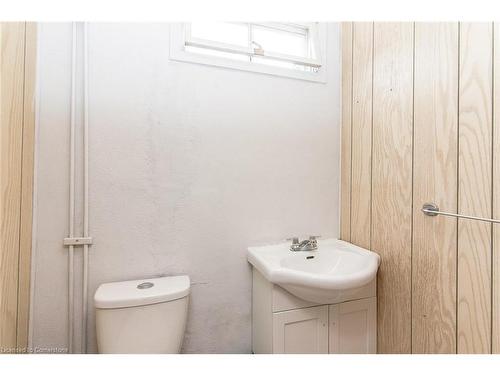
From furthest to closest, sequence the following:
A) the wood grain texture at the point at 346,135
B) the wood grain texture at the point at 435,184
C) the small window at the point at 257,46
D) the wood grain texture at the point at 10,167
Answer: the wood grain texture at the point at 346,135 → the small window at the point at 257,46 → the wood grain texture at the point at 435,184 → the wood grain texture at the point at 10,167

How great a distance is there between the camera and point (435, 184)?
38.5 inches

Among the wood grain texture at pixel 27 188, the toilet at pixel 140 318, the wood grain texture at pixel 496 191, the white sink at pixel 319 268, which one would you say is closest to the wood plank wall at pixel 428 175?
the wood grain texture at pixel 496 191

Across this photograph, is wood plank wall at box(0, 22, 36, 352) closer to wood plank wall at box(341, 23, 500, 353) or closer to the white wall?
the white wall

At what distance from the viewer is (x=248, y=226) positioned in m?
1.33

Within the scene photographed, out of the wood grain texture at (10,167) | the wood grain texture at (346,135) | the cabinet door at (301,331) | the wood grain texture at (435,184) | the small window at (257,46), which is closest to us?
the wood grain texture at (10,167)

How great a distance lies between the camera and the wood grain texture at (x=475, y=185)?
821 mm

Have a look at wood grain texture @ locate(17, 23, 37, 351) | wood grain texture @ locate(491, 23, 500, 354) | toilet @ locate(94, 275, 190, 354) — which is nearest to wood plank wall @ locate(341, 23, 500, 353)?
wood grain texture @ locate(491, 23, 500, 354)

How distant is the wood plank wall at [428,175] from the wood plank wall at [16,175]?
143cm

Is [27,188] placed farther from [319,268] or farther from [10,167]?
[319,268]

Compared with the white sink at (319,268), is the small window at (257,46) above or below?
above

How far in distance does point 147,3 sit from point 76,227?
3.07 ft

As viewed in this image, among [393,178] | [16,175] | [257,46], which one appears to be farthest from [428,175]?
[16,175]

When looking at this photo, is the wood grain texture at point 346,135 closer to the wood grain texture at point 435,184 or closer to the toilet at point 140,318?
the wood grain texture at point 435,184

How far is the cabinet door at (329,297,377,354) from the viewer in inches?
44.7
